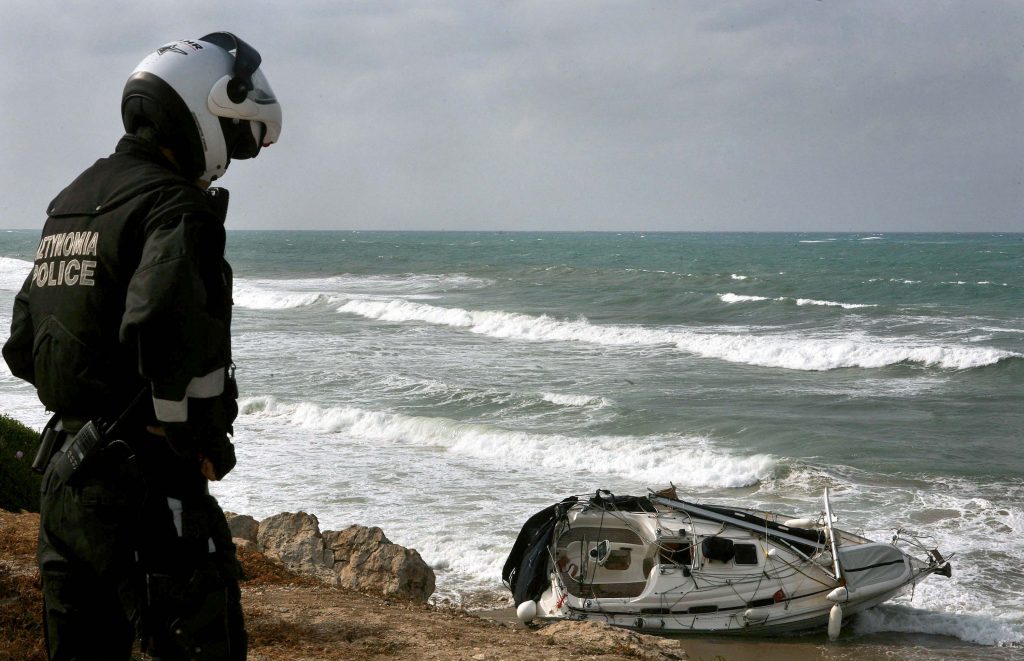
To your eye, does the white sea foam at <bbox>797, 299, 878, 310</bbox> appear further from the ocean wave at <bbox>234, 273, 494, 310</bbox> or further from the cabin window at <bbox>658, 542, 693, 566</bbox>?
the cabin window at <bbox>658, 542, 693, 566</bbox>

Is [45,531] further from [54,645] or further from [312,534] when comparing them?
[312,534]

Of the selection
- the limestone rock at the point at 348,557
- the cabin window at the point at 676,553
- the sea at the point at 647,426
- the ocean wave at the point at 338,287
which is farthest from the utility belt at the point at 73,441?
the ocean wave at the point at 338,287

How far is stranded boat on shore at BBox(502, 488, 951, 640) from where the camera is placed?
9.90m

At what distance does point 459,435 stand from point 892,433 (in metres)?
8.48

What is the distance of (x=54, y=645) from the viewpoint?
2.71 meters

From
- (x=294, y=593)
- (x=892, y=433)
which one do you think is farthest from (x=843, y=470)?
(x=294, y=593)

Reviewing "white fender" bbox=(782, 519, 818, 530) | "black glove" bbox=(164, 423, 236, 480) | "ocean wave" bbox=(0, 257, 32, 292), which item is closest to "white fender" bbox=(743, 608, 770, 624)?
"white fender" bbox=(782, 519, 818, 530)

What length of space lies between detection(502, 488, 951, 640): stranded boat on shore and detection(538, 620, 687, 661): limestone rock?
1391mm

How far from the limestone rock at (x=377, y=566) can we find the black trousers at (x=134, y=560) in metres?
6.01

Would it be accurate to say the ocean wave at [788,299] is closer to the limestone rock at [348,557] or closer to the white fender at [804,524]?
the white fender at [804,524]

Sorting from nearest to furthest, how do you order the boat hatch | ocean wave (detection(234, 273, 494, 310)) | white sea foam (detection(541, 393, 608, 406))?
the boat hatch → white sea foam (detection(541, 393, 608, 406)) → ocean wave (detection(234, 273, 494, 310))

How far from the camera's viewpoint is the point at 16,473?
918 cm

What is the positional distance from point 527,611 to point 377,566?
1.62 meters

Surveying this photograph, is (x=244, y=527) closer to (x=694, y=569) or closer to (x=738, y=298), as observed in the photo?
(x=694, y=569)
